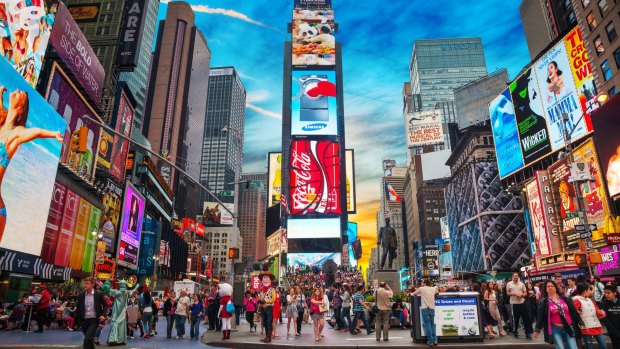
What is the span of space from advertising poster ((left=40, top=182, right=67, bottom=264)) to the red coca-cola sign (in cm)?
5292

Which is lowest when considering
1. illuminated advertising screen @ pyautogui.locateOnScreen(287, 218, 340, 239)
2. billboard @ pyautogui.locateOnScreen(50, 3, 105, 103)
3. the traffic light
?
the traffic light

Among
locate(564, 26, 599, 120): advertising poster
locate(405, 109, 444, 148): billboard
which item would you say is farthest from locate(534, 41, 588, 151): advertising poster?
locate(405, 109, 444, 148): billboard

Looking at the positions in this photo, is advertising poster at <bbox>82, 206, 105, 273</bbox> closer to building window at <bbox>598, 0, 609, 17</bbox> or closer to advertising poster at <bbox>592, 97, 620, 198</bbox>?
advertising poster at <bbox>592, 97, 620, 198</bbox>

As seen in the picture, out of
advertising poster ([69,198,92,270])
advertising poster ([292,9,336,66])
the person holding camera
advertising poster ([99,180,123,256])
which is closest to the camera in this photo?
the person holding camera

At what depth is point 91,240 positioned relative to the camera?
44.7m

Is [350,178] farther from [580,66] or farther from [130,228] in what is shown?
[580,66]

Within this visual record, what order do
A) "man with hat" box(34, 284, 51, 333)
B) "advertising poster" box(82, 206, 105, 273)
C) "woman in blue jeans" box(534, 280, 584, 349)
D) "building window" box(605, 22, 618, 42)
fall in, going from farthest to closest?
"advertising poster" box(82, 206, 105, 273) → "building window" box(605, 22, 618, 42) → "man with hat" box(34, 284, 51, 333) → "woman in blue jeans" box(534, 280, 584, 349)

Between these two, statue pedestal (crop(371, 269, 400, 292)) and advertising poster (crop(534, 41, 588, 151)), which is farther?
advertising poster (crop(534, 41, 588, 151))

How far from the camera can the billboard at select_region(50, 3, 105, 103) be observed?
39.7 meters

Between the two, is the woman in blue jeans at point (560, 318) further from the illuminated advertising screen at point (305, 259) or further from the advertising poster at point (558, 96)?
the illuminated advertising screen at point (305, 259)

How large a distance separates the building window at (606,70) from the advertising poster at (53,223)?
170 feet

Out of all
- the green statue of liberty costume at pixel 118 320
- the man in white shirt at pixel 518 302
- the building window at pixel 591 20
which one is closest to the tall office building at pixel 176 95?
the building window at pixel 591 20

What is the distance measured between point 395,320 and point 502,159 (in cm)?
5028

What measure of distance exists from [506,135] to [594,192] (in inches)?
877
